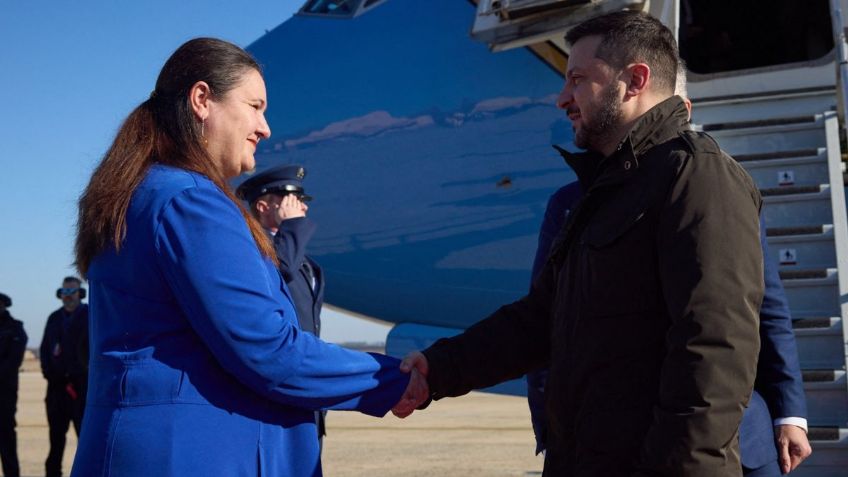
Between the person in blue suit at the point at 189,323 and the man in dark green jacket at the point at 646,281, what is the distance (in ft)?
1.46

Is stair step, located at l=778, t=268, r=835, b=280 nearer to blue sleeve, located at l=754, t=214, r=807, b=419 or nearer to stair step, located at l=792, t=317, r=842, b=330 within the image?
stair step, located at l=792, t=317, r=842, b=330

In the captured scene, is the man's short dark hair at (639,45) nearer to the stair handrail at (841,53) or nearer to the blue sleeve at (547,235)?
the blue sleeve at (547,235)

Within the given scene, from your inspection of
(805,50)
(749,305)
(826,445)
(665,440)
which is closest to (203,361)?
(665,440)

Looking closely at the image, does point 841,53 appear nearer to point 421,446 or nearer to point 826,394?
point 826,394

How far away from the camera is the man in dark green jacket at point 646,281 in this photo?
1.86 m

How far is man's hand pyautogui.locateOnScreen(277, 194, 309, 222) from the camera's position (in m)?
4.73

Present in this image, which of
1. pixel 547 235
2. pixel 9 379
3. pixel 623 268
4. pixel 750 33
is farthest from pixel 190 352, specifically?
pixel 9 379

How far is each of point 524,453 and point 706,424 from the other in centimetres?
790

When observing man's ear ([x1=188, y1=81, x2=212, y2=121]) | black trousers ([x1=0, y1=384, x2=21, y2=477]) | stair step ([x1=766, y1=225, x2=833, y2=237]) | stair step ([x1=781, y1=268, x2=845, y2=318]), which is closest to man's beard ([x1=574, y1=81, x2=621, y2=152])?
man's ear ([x1=188, y1=81, x2=212, y2=121])

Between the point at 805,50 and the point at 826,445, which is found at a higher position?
the point at 805,50

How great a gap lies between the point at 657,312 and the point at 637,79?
1.95ft

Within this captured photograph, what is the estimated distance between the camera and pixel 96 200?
7.09 feet

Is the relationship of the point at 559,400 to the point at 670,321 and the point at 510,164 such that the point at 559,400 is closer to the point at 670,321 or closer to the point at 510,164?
the point at 670,321

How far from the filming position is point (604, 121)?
7.66ft
